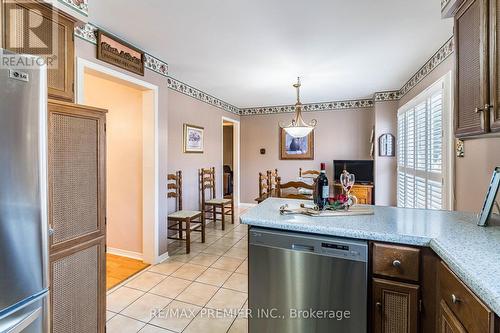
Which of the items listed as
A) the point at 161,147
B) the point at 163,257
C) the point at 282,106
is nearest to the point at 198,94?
the point at 161,147

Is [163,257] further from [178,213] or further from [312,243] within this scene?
[312,243]

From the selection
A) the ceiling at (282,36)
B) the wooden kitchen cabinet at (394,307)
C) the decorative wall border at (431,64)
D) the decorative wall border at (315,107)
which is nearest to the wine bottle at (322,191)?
the wooden kitchen cabinet at (394,307)

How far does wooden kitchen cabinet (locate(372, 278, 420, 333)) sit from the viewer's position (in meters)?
1.19

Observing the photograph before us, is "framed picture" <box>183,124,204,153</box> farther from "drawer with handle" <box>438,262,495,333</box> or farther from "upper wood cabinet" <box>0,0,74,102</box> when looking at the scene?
"drawer with handle" <box>438,262,495,333</box>

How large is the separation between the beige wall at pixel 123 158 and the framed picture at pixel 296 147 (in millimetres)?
3502

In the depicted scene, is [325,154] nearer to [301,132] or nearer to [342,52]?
[301,132]

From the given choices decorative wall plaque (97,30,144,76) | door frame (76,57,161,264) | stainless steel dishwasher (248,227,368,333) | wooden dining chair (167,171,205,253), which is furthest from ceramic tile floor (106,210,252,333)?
decorative wall plaque (97,30,144,76)

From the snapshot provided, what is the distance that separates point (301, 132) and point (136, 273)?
282 cm

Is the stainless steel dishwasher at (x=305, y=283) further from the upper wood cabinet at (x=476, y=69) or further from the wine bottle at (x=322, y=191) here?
the upper wood cabinet at (x=476, y=69)

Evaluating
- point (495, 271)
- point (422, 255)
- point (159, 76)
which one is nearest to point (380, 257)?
point (422, 255)

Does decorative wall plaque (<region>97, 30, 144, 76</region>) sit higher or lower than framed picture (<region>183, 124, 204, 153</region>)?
higher

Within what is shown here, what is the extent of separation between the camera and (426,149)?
3.07 metres

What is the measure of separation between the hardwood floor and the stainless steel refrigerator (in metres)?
1.69

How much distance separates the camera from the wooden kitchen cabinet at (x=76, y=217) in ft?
4.51
